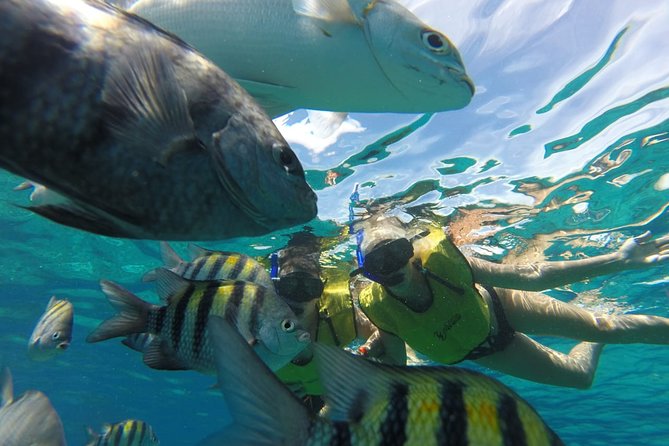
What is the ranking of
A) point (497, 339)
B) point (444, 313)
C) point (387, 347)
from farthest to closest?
point (387, 347) → point (497, 339) → point (444, 313)

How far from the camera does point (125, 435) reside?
5.07 meters

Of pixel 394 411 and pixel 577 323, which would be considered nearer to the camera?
pixel 394 411

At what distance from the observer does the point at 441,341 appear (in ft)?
20.9

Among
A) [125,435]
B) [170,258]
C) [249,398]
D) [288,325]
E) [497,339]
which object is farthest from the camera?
[497,339]

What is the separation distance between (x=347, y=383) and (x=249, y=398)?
346 millimetres

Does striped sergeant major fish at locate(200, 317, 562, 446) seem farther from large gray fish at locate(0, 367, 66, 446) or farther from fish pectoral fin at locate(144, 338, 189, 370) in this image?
large gray fish at locate(0, 367, 66, 446)

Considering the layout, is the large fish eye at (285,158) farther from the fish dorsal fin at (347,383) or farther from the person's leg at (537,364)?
the person's leg at (537,364)

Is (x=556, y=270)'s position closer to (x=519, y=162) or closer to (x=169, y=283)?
(x=519, y=162)

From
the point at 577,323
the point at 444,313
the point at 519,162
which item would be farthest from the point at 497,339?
the point at 519,162

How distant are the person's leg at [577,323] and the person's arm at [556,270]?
0.29m

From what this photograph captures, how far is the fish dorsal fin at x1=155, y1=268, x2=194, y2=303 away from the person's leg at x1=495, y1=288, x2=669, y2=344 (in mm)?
5623

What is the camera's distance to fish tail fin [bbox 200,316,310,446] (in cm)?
114

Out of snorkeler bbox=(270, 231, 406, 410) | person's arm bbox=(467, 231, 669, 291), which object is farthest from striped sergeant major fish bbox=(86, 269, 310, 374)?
person's arm bbox=(467, 231, 669, 291)

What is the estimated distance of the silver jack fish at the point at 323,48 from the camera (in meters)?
1.97
